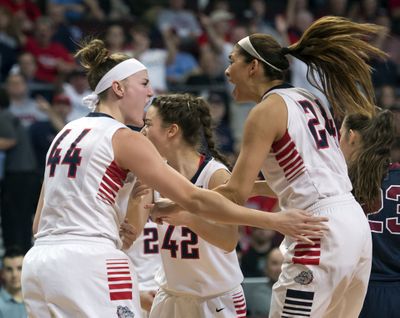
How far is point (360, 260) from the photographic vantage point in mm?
5070

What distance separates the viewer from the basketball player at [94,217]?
182 inches

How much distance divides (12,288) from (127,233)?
12.4 ft

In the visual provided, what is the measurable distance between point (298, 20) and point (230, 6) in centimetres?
147

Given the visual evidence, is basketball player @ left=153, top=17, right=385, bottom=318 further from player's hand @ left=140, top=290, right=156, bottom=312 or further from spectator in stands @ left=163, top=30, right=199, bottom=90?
spectator in stands @ left=163, top=30, right=199, bottom=90

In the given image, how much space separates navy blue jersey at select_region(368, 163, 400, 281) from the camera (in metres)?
5.84

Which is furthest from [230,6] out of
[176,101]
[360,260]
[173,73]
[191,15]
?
[360,260]

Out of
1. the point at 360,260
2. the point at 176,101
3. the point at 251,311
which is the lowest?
the point at 251,311

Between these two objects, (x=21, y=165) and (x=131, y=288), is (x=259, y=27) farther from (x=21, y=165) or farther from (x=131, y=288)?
(x=131, y=288)

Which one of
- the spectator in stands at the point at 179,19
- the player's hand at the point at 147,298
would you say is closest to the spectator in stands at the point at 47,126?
the spectator in stands at the point at 179,19

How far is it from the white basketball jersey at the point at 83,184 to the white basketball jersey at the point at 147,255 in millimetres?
2029

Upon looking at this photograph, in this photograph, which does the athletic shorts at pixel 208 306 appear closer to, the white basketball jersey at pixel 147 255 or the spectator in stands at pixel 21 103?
the white basketball jersey at pixel 147 255

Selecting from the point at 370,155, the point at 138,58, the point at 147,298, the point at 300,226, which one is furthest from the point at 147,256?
the point at 138,58

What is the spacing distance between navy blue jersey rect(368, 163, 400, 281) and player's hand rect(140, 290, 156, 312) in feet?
5.55

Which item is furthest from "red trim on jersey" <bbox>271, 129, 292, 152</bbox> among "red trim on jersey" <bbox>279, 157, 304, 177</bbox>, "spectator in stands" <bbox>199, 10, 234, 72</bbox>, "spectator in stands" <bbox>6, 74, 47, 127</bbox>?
"spectator in stands" <bbox>199, 10, 234, 72</bbox>
